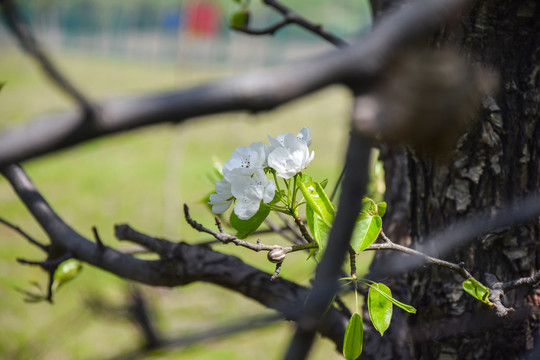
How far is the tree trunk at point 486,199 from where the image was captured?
50 cm

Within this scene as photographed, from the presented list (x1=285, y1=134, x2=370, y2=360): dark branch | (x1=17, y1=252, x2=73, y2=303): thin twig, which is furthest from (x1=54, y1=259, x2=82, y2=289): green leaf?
(x1=285, y1=134, x2=370, y2=360): dark branch

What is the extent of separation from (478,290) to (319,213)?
0.17 meters

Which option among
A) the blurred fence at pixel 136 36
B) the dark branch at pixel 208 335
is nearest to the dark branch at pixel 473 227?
the dark branch at pixel 208 335

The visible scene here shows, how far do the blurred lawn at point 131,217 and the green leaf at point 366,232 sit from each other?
0.09 meters

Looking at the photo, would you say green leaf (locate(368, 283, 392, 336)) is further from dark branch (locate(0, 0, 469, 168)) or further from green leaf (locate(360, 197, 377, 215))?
dark branch (locate(0, 0, 469, 168))

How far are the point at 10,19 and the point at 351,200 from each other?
0.11 meters

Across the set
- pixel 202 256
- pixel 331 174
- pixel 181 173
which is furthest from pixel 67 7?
pixel 202 256

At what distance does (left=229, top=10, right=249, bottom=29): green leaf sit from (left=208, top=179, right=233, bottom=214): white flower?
0.37 metres

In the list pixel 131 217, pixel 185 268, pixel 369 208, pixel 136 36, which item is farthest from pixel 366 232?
pixel 136 36

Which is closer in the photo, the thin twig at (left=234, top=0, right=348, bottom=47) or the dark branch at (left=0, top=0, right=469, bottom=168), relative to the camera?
the dark branch at (left=0, top=0, right=469, bottom=168)

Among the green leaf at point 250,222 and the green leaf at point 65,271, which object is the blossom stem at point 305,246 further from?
the green leaf at point 65,271

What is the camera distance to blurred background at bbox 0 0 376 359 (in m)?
0.48

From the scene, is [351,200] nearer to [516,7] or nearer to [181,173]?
[516,7]

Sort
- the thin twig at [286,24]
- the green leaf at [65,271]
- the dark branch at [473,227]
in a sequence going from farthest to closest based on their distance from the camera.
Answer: the thin twig at [286,24] → the green leaf at [65,271] → the dark branch at [473,227]
